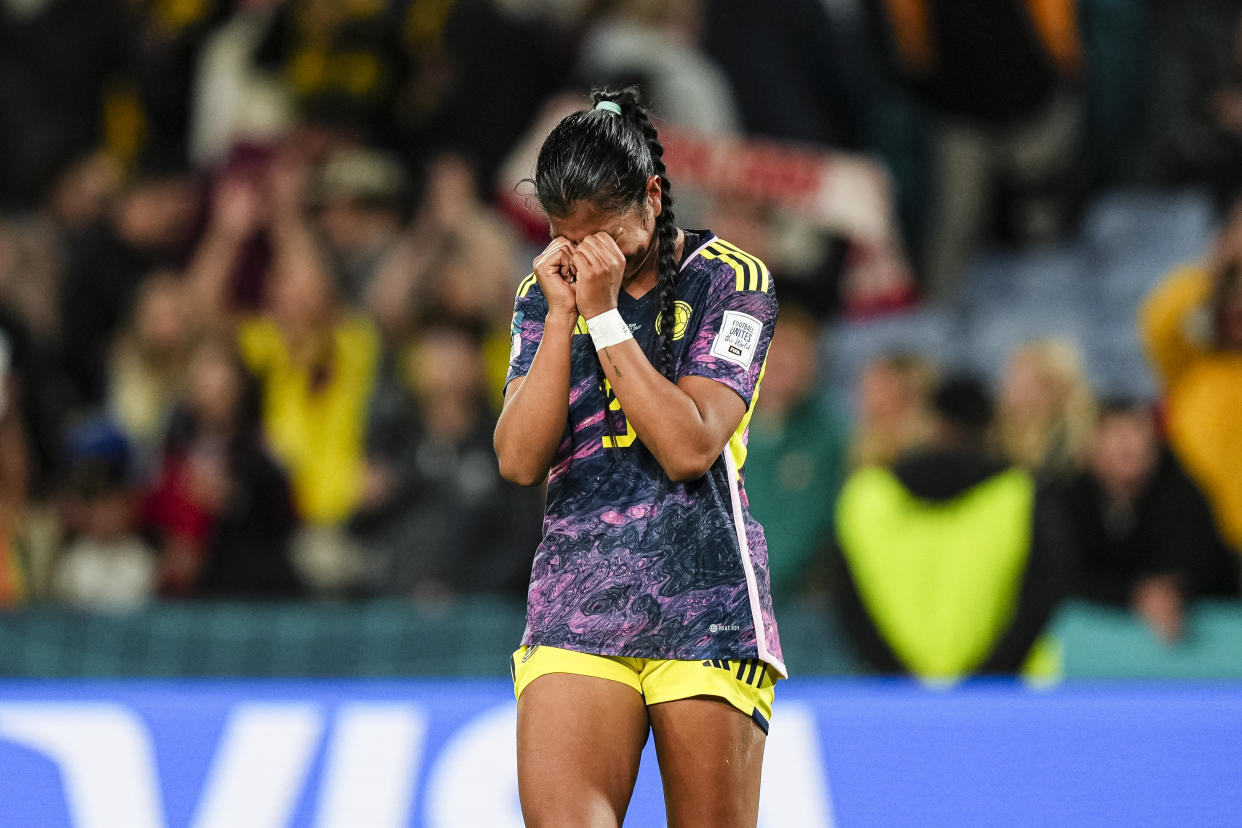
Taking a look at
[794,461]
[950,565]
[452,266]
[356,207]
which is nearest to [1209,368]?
[794,461]

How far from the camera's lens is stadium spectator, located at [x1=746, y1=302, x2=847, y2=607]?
22.9 feet

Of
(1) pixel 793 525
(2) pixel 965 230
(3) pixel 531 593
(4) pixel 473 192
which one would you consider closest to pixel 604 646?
(3) pixel 531 593

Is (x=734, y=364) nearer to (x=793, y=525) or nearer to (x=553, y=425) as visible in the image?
(x=553, y=425)

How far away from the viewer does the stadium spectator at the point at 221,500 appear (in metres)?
7.07

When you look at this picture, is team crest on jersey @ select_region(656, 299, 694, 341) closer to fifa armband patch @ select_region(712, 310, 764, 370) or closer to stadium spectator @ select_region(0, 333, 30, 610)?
fifa armband patch @ select_region(712, 310, 764, 370)

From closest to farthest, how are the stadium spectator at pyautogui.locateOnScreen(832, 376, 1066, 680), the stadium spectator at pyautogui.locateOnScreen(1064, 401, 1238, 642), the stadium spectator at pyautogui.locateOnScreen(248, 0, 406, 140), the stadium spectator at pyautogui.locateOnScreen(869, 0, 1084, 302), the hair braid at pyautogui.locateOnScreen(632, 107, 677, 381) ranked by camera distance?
the hair braid at pyautogui.locateOnScreen(632, 107, 677, 381), the stadium spectator at pyautogui.locateOnScreen(832, 376, 1066, 680), the stadium spectator at pyautogui.locateOnScreen(1064, 401, 1238, 642), the stadium spectator at pyautogui.locateOnScreen(869, 0, 1084, 302), the stadium spectator at pyautogui.locateOnScreen(248, 0, 406, 140)

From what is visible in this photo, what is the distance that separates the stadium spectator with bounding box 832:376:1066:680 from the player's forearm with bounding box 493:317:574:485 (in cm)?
343

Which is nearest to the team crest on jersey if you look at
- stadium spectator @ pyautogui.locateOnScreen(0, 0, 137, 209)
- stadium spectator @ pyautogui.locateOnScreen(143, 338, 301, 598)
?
stadium spectator @ pyautogui.locateOnScreen(143, 338, 301, 598)

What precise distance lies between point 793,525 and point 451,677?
1.64 m

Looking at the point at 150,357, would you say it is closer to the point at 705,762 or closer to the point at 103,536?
the point at 103,536

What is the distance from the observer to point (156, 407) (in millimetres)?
8273

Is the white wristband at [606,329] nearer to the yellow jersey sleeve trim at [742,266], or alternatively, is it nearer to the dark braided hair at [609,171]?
the dark braided hair at [609,171]

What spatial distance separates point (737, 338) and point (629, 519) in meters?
0.37

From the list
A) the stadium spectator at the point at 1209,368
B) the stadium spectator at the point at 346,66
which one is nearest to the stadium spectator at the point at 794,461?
the stadium spectator at the point at 1209,368
